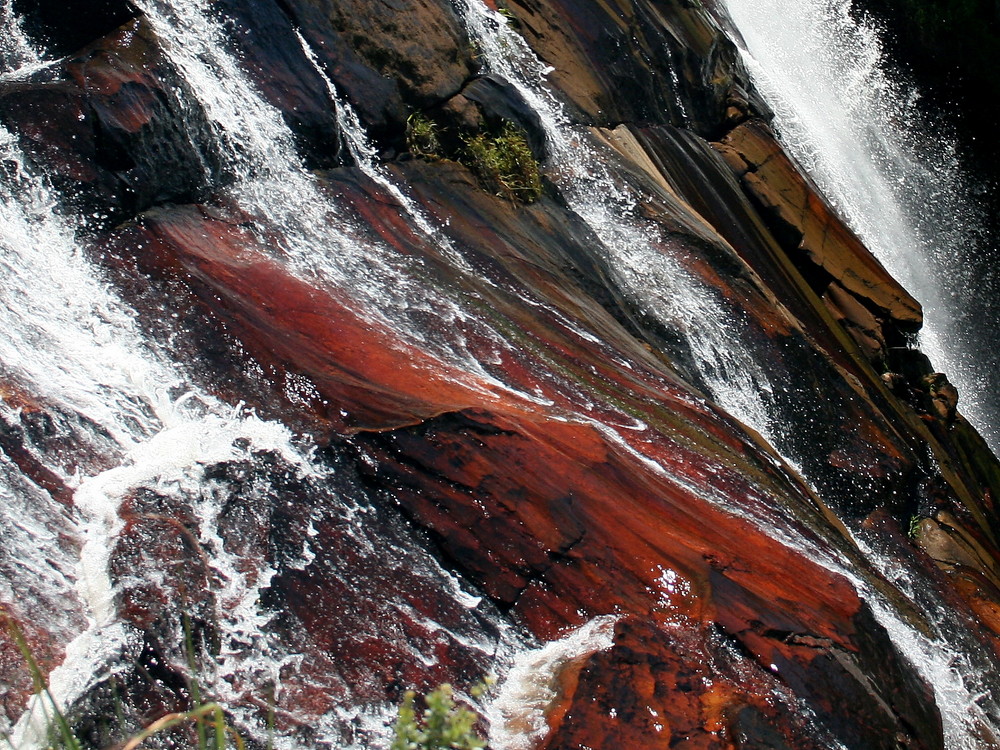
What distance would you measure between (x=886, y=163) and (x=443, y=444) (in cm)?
1259

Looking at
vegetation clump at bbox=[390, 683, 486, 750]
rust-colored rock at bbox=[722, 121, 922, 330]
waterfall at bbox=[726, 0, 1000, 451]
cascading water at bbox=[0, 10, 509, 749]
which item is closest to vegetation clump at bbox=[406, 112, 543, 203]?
cascading water at bbox=[0, 10, 509, 749]

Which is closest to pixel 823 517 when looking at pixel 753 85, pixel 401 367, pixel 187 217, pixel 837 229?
pixel 401 367

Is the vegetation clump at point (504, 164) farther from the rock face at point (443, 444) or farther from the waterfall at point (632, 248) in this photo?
the waterfall at point (632, 248)

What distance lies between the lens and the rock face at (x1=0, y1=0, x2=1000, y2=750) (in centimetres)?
411

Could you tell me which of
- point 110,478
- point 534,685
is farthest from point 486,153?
point 534,685

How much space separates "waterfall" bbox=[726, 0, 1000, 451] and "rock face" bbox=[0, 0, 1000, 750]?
15.8 feet

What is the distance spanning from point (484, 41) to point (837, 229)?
16.1ft

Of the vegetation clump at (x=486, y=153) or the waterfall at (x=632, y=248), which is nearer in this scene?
the vegetation clump at (x=486, y=153)

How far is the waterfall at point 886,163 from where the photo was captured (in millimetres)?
13469

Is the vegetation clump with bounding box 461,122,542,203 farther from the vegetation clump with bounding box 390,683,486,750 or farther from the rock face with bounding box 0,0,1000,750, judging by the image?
the vegetation clump with bounding box 390,683,486,750

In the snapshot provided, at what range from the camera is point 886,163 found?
49.9ft

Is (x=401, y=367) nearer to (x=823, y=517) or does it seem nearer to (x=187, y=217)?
(x=187, y=217)

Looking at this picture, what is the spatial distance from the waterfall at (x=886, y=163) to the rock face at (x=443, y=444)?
4820 mm

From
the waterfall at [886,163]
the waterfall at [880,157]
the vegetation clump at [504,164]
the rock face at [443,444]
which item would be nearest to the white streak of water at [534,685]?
the rock face at [443,444]
